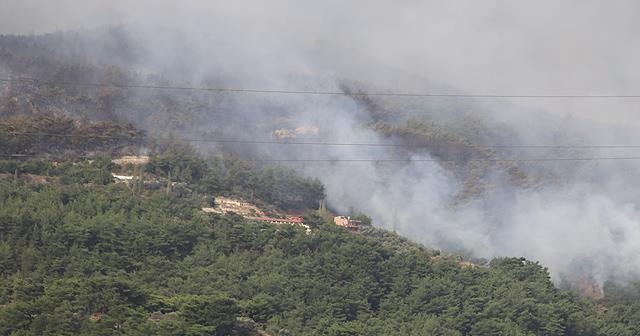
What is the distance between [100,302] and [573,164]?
63511mm

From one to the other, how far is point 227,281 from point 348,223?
22.1 m

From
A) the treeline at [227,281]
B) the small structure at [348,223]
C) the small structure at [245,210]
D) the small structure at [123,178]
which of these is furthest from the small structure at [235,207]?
the small structure at [123,178]

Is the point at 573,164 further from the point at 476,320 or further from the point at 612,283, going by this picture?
the point at 476,320

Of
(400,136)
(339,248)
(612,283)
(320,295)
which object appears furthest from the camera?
(400,136)

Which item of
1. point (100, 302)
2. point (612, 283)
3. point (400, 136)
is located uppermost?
point (400, 136)

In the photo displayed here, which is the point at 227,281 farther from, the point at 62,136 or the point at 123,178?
the point at 62,136

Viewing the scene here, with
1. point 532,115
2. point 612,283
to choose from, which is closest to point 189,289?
point 612,283

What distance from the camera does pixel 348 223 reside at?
8606cm

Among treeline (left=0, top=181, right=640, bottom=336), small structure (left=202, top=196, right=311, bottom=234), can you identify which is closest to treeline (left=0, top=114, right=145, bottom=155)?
treeline (left=0, top=181, right=640, bottom=336)

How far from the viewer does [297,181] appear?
3568 inches

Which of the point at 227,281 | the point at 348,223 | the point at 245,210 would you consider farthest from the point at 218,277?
the point at 348,223

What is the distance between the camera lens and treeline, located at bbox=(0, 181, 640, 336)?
180 ft

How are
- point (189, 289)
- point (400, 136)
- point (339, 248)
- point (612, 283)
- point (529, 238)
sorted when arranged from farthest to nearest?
1. point (400, 136)
2. point (529, 238)
3. point (612, 283)
4. point (339, 248)
5. point (189, 289)

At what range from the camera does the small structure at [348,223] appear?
85.2 metres
